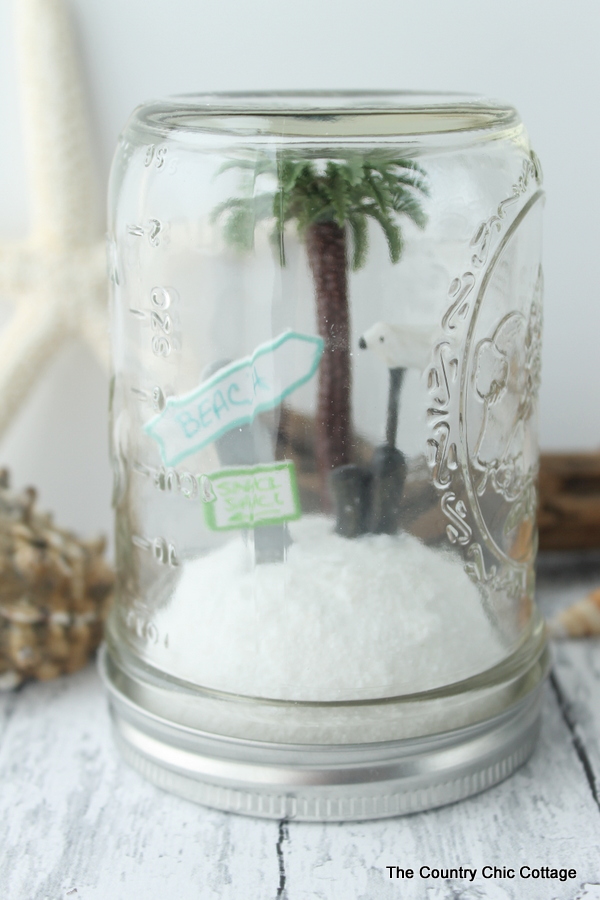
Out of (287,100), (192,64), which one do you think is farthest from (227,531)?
(192,64)

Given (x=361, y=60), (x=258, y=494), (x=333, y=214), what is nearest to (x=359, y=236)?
(x=333, y=214)

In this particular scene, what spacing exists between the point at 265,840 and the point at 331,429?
0.84 ft

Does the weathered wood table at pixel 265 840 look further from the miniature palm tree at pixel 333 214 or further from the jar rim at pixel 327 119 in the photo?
the jar rim at pixel 327 119

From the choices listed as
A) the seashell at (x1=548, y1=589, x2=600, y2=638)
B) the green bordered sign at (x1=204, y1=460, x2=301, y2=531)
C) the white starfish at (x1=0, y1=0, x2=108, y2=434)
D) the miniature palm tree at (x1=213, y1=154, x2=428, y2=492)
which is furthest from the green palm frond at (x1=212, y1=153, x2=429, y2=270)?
the seashell at (x1=548, y1=589, x2=600, y2=638)

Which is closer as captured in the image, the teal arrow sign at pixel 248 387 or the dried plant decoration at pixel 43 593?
the teal arrow sign at pixel 248 387

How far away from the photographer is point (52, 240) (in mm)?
830

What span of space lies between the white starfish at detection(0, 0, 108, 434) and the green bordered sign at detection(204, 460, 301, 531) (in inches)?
11.7

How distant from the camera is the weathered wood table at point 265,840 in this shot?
0.56 meters

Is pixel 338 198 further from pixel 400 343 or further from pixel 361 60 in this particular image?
pixel 361 60

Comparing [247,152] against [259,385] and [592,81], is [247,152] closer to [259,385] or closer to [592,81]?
[259,385]

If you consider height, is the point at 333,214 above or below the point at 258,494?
above

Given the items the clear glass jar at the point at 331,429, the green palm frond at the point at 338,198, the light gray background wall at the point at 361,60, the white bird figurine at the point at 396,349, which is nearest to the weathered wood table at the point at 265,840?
the clear glass jar at the point at 331,429

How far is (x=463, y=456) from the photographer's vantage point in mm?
611

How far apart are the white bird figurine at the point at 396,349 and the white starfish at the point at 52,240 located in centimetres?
34
